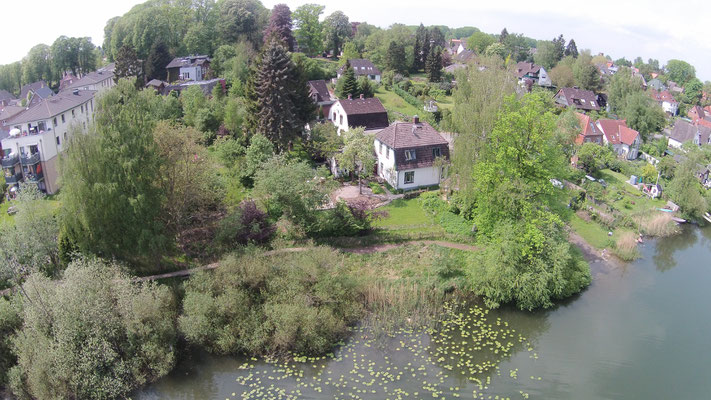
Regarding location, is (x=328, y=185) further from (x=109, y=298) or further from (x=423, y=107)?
(x=423, y=107)

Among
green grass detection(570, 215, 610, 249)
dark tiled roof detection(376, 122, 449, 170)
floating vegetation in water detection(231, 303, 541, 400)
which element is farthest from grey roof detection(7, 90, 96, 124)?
green grass detection(570, 215, 610, 249)

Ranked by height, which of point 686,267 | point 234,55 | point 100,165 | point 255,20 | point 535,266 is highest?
point 255,20

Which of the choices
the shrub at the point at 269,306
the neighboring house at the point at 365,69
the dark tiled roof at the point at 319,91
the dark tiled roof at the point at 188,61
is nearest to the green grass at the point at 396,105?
the neighboring house at the point at 365,69

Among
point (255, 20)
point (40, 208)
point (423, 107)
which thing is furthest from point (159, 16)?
point (40, 208)

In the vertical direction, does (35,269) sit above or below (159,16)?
below

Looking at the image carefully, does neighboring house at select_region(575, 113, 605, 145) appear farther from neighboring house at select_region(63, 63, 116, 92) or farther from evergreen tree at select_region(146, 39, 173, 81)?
neighboring house at select_region(63, 63, 116, 92)

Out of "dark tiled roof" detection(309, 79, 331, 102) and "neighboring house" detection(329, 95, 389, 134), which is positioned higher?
"dark tiled roof" detection(309, 79, 331, 102)

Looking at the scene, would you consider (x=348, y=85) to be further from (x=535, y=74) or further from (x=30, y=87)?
(x=30, y=87)
